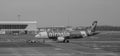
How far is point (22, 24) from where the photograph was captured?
128625 millimetres

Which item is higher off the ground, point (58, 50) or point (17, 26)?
point (17, 26)

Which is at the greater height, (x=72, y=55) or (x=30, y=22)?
(x=30, y=22)

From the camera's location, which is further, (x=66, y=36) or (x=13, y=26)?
(x=13, y=26)

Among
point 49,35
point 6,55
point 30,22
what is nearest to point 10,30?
point 30,22

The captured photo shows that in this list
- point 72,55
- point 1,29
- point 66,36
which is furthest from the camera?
point 1,29

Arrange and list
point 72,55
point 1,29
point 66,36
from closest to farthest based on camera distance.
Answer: point 72,55 < point 66,36 < point 1,29

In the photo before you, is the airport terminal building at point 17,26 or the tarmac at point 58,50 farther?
the airport terminal building at point 17,26

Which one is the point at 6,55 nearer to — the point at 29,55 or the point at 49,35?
the point at 29,55

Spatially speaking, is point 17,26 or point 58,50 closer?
point 58,50

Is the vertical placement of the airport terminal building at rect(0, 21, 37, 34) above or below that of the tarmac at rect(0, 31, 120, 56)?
above

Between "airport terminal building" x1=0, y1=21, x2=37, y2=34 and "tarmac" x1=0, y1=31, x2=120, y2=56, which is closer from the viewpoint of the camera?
"tarmac" x1=0, y1=31, x2=120, y2=56

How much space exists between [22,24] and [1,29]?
1270 cm

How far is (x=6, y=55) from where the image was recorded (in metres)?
26.4

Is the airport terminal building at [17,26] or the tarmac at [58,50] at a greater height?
the airport terminal building at [17,26]
